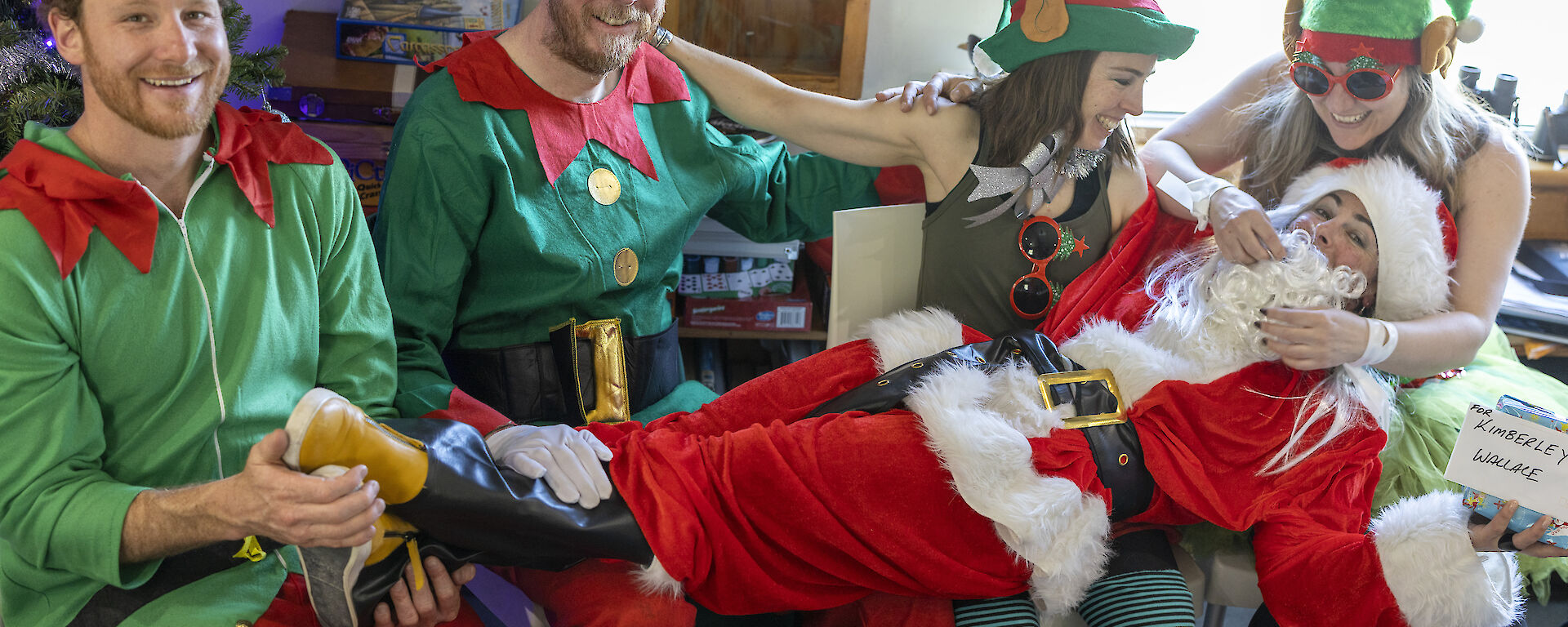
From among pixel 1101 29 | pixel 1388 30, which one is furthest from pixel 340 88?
pixel 1388 30

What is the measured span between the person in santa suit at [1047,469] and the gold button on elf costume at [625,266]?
0.31 meters

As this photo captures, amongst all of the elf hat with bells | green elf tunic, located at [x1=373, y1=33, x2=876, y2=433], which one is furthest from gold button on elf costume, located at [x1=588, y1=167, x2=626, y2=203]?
the elf hat with bells

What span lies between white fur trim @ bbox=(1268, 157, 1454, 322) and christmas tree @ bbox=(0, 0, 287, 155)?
6.02 ft

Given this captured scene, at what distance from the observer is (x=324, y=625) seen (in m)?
1.38

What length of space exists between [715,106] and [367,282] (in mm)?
799

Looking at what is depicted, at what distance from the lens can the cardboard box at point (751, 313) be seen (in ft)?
8.29

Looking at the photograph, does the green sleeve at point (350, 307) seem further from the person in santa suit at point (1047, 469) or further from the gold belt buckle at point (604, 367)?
the gold belt buckle at point (604, 367)

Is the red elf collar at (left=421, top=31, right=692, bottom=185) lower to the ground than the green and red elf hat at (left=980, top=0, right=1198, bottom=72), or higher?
lower

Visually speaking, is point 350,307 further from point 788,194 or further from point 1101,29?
point 1101,29

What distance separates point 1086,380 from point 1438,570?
0.55 m

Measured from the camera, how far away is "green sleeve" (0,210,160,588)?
1230 millimetres

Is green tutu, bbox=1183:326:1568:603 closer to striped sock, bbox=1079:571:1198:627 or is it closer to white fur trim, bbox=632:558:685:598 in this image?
striped sock, bbox=1079:571:1198:627

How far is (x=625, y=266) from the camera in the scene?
193 centimetres

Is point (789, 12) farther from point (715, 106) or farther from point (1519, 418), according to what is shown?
point (1519, 418)
